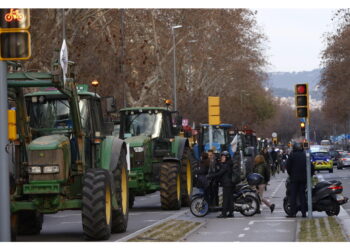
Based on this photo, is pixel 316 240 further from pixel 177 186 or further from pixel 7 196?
pixel 177 186

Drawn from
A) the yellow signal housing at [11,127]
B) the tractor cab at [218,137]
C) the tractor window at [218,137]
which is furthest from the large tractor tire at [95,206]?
the tractor window at [218,137]

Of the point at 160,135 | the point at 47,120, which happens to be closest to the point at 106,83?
the point at 160,135

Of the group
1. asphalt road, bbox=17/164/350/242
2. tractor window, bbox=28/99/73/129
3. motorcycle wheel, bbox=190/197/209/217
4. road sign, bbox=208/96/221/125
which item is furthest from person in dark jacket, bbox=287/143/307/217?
road sign, bbox=208/96/221/125

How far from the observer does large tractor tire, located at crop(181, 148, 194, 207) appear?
32.1 meters

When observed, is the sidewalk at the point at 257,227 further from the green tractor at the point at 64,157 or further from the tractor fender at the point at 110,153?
the tractor fender at the point at 110,153

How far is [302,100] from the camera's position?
26.4 metres

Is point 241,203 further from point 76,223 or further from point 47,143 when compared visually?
point 47,143

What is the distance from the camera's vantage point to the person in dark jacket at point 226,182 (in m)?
27.5

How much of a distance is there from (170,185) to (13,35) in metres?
15.9

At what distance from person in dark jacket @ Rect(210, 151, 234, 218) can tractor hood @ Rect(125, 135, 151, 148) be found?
11.5 ft

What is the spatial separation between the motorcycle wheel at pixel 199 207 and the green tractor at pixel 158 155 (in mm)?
2235

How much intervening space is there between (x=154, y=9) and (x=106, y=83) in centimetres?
1236

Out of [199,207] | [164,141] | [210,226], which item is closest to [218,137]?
[164,141]
